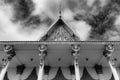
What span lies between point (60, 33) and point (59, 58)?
3.21 meters

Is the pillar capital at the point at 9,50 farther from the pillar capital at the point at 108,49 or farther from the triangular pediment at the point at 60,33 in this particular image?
the pillar capital at the point at 108,49

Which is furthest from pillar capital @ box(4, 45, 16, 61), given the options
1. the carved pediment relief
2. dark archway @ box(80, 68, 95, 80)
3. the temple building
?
dark archway @ box(80, 68, 95, 80)

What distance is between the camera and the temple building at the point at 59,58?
9.16m

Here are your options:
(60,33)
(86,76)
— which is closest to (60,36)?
(60,33)

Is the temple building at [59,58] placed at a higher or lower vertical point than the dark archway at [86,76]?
higher

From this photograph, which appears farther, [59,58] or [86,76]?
[86,76]

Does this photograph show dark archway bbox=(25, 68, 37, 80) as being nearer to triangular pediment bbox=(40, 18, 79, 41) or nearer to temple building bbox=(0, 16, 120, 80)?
temple building bbox=(0, 16, 120, 80)

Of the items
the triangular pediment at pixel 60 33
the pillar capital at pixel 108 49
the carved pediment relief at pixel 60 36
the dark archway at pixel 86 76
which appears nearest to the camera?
the pillar capital at pixel 108 49

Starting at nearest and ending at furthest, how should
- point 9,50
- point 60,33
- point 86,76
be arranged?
point 9,50, point 86,76, point 60,33

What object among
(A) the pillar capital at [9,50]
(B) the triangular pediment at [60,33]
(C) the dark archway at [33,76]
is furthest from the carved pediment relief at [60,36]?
(A) the pillar capital at [9,50]

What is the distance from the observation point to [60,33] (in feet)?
41.8

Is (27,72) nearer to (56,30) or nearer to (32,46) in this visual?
(32,46)

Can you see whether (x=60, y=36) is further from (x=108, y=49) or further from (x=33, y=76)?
(x=108, y=49)

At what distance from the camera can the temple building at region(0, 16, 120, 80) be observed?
9156 mm
